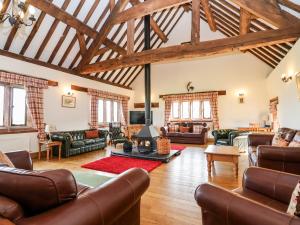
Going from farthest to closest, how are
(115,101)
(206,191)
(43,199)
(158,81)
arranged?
(158,81)
(115,101)
(206,191)
(43,199)

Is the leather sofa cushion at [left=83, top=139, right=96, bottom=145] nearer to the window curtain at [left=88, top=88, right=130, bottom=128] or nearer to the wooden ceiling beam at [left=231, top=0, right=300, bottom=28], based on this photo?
the window curtain at [left=88, top=88, right=130, bottom=128]

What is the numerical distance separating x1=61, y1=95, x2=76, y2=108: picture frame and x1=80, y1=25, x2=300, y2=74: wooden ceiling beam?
1516mm

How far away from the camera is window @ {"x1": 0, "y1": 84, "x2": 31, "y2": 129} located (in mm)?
4711

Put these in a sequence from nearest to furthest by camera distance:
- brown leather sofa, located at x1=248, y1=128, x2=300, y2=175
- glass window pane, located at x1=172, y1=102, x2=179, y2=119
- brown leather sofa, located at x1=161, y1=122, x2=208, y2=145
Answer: brown leather sofa, located at x1=248, y1=128, x2=300, y2=175 → brown leather sofa, located at x1=161, y1=122, x2=208, y2=145 → glass window pane, located at x1=172, y1=102, x2=179, y2=119

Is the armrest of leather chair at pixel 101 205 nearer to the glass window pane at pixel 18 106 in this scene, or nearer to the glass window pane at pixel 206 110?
the glass window pane at pixel 18 106

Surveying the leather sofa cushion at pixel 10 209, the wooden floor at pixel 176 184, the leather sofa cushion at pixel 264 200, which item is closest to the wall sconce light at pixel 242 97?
the wooden floor at pixel 176 184

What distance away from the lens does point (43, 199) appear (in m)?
0.94

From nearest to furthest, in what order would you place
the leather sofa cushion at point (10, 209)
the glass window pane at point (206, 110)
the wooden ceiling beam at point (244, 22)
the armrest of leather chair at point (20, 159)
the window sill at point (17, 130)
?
the leather sofa cushion at point (10, 209), the armrest of leather chair at point (20, 159), the wooden ceiling beam at point (244, 22), the window sill at point (17, 130), the glass window pane at point (206, 110)

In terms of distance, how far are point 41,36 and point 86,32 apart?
1202 millimetres

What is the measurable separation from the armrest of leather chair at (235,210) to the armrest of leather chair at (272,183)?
61cm

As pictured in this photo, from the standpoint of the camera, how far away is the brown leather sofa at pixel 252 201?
3.06 ft

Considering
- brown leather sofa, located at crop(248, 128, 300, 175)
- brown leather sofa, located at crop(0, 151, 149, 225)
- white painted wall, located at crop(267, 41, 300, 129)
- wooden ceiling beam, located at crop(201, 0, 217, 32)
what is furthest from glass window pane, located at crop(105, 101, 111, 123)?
brown leather sofa, located at crop(0, 151, 149, 225)

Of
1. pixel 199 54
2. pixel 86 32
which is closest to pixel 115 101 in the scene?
pixel 86 32

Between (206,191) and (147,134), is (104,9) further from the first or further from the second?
(206,191)
